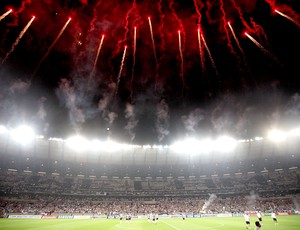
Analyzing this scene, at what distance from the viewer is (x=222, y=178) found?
77.4m

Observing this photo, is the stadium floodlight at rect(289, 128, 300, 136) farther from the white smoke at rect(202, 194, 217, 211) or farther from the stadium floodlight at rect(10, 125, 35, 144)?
the stadium floodlight at rect(10, 125, 35, 144)

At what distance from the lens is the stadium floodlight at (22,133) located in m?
57.4

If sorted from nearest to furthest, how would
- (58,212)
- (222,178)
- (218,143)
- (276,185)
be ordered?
1. (58,212)
2. (276,185)
3. (218,143)
4. (222,178)

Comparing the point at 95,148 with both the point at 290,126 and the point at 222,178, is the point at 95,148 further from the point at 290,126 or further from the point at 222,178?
the point at 290,126

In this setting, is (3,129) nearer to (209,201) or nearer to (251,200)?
(209,201)

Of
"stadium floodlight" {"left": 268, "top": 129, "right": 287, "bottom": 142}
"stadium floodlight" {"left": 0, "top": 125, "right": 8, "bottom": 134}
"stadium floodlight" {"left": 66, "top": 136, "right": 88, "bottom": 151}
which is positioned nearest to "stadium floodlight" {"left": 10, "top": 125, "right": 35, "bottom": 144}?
"stadium floodlight" {"left": 0, "top": 125, "right": 8, "bottom": 134}

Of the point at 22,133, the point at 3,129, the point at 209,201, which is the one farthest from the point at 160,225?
the point at 3,129

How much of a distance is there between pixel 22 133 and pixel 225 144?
181 feet

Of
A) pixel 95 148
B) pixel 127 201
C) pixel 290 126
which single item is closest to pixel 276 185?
pixel 290 126

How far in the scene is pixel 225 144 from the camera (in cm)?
7281

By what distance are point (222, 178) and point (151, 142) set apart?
26.0m

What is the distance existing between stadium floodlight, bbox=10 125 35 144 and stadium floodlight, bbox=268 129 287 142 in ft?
196

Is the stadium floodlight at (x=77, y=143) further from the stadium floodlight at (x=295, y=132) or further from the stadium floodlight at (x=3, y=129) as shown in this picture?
the stadium floodlight at (x=295, y=132)

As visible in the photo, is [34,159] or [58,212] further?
[34,159]
